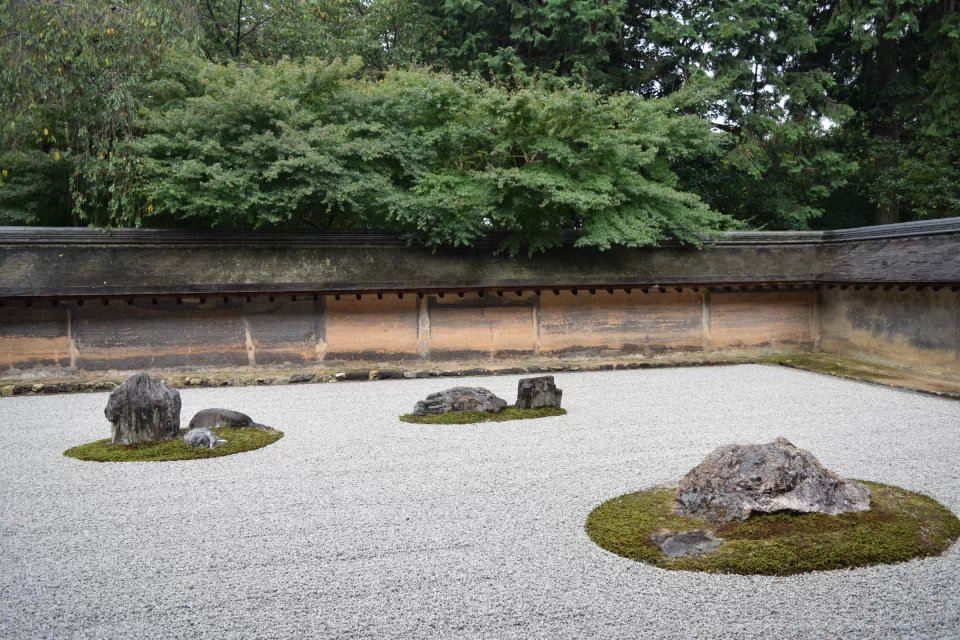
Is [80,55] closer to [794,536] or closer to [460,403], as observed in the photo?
[460,403]

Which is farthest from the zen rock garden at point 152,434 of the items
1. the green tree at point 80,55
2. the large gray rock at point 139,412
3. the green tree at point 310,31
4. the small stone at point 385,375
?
the green tree at point 310,31

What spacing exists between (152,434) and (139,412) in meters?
0.27

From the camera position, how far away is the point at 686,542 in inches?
172

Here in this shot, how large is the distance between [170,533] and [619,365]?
946 centimetres

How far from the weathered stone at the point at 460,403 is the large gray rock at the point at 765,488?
403 cm

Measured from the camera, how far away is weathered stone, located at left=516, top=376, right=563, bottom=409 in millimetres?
8992

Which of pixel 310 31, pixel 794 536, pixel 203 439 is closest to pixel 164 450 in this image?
pixel 203 439

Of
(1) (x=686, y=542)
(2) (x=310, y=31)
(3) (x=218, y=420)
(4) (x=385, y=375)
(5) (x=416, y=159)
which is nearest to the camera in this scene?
(1) (x=686, y=542)

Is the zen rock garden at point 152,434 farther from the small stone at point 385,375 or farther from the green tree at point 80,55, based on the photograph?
the small stone at point 385,375

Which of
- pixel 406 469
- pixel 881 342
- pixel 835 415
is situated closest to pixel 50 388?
pixel 406 469

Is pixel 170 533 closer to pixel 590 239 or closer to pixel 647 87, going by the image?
pixel 590 239

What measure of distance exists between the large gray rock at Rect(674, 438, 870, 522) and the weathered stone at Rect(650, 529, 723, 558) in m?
0.27

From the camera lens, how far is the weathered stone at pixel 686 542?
4.27 meters

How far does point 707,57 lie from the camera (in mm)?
18188
